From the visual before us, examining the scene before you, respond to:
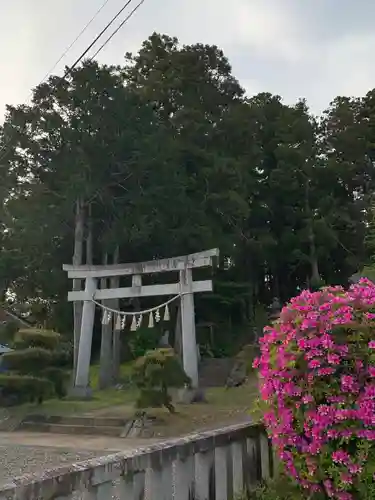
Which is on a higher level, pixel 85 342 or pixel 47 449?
pixel 85 342

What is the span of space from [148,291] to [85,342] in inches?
94.0

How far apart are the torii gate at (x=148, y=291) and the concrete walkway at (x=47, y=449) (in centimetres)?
367

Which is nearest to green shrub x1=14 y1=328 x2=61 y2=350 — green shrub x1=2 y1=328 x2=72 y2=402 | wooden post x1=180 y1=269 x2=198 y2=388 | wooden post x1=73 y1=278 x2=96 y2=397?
green shrub x1=2 y1=328 x2=72 y2=402

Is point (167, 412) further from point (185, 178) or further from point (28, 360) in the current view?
point (185, 178)

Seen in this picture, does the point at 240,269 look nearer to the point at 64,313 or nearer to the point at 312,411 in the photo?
the point at 64,313

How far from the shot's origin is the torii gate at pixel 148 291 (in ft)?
45.0

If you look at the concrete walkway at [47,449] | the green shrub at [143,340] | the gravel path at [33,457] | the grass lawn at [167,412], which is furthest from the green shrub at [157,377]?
the green shrub at [143,340]

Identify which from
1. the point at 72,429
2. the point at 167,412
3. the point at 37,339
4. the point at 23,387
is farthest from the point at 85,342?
the point at 167,412

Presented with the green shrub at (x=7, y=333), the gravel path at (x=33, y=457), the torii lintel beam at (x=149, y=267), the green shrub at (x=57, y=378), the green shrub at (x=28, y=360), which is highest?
the torii lintel beam at (x=149, y=267)

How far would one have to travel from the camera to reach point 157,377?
11.2m

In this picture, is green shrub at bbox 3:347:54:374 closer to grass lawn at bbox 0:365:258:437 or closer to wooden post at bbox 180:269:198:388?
grass lawn at bbox 0:365:258:437

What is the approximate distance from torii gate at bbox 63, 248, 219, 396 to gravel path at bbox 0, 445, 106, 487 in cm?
499

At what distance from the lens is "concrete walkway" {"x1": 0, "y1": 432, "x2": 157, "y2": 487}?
7.59 meters

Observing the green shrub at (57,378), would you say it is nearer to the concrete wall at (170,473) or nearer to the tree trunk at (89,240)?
the tree trunk at (89,240)
